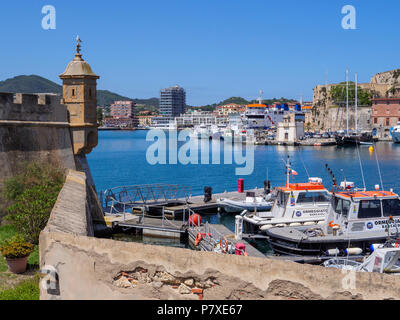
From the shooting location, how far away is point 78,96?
17406 mm

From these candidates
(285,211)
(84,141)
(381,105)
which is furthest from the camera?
(381,105)

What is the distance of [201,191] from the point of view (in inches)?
1521

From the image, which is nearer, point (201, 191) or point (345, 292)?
point (345, 292)

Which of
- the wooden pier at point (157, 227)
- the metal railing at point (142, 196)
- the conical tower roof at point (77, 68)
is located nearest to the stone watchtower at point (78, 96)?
the conical tower roof at point (77, 68)

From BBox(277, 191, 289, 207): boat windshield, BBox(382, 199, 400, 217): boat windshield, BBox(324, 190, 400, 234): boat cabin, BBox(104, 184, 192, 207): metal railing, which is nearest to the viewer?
BBox(324, 190, 400, 234): boat cabin

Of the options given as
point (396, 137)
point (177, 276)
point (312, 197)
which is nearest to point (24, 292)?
point (177, 276)

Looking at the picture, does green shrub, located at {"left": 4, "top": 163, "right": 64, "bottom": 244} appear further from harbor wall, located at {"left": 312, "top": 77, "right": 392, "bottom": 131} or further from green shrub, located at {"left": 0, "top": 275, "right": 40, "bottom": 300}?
harbor wall, located at {"left": 312, "top": 77, "right": 392, "bottom": 131}

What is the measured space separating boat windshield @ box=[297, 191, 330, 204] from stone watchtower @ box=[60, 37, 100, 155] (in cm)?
978

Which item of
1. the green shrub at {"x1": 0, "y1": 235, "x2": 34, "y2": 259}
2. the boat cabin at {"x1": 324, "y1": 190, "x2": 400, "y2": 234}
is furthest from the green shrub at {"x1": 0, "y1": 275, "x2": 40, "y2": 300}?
the boat cabin at {"x1": 324, "y1": 190, "x2": 400, "y2": 234}

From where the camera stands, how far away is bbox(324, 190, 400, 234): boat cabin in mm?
16656

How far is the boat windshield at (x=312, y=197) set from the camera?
20.7 metres

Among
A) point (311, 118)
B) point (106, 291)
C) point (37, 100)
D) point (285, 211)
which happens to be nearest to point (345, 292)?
point (106, 291)

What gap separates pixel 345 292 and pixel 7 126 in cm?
1208

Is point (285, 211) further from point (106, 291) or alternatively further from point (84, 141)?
point (106, 291)
